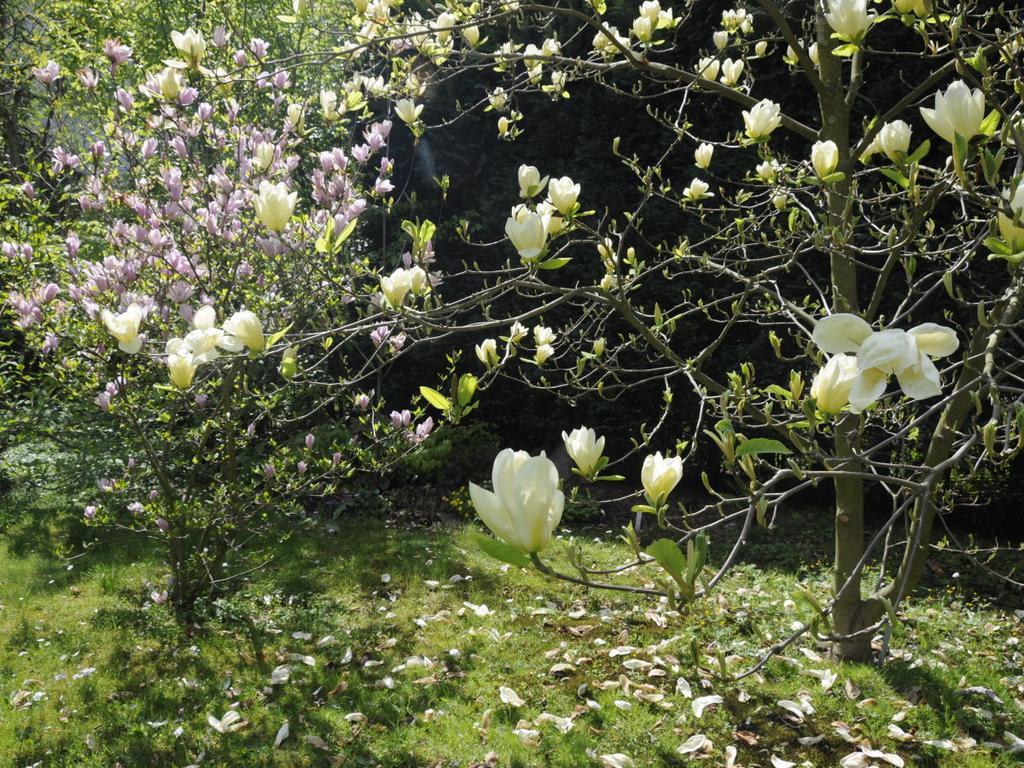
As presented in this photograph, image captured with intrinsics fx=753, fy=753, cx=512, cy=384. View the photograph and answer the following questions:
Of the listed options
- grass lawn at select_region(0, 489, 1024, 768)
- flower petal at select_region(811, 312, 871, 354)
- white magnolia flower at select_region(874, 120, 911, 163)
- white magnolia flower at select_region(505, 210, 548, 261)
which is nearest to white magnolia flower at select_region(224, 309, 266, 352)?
white magnolia flower at select_region(505, 210, 548, 261)

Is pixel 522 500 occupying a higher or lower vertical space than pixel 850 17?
lower

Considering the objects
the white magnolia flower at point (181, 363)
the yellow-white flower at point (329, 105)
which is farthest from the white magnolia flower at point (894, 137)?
the yellow-white flower at point (329, 105)

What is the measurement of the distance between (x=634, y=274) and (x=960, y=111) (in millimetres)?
1503

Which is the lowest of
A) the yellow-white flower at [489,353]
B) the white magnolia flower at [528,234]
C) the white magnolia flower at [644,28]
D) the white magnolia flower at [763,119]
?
the yellow-white flower at [489,353]

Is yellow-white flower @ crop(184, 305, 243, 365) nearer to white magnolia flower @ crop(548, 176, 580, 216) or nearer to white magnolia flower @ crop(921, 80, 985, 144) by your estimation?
white magnolia flower @ crop(548, 176, 580, 216)

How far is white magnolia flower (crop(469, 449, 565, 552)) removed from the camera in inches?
35.3

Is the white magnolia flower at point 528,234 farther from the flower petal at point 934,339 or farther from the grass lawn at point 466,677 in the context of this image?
the grass lawn at point 466,677

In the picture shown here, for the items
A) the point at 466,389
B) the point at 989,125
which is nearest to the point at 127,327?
the point at 466,389

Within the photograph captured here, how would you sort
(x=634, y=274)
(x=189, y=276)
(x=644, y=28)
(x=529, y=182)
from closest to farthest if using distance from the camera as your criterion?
(x=529, y=182), (x=644, y=28), (x=634, y=274), (x=189, y=276)

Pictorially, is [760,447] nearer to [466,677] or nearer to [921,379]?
[921,379]

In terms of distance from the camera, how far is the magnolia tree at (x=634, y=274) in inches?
47.9

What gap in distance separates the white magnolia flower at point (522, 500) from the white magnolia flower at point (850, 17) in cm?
123

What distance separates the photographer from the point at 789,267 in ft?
12.0

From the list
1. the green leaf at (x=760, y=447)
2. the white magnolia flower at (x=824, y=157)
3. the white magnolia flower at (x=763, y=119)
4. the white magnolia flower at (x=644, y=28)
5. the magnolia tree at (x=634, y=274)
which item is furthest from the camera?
the white magnolia flower at (x=644, y=28)
